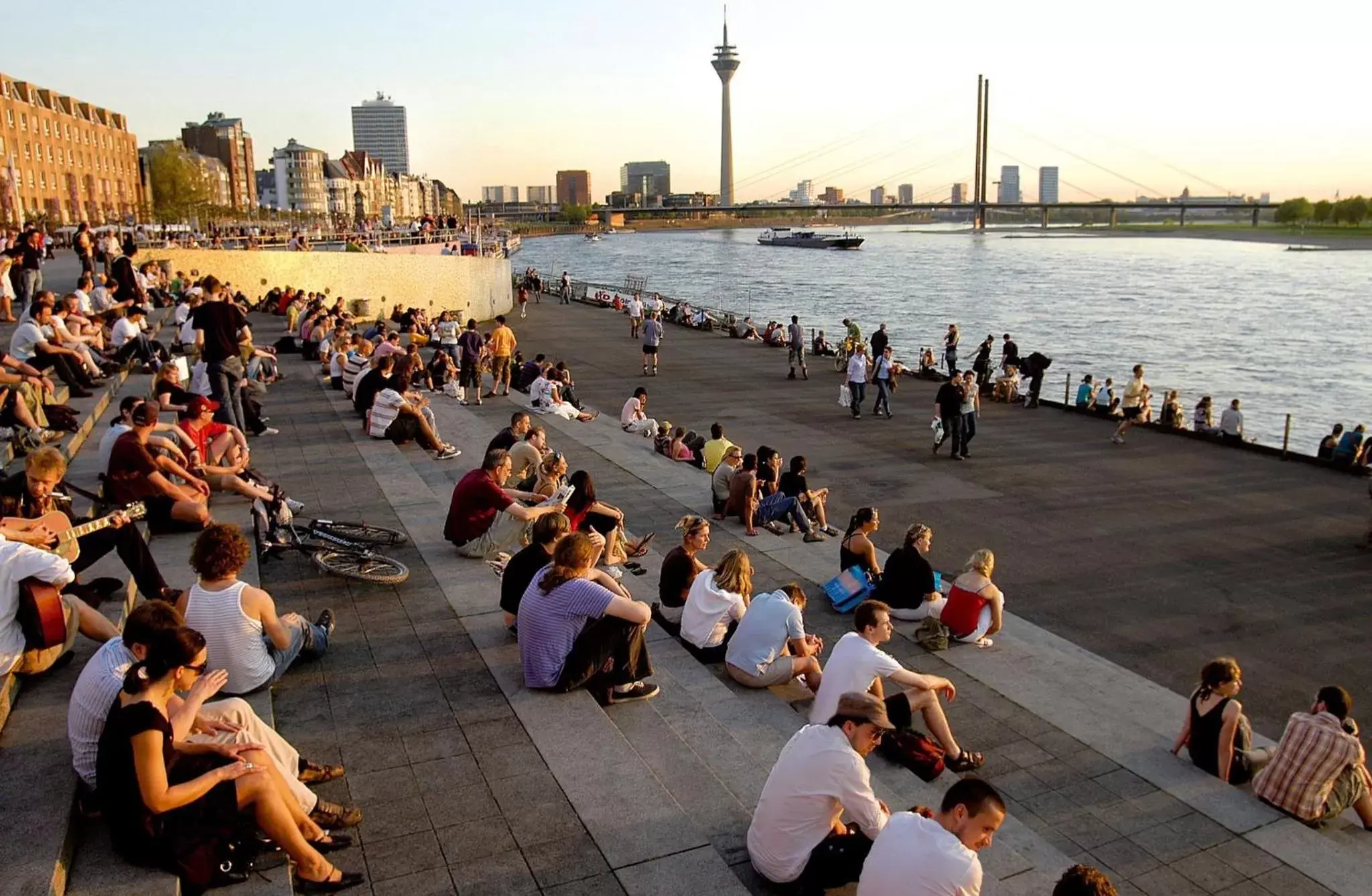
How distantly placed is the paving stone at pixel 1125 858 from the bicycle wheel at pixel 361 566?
5119 mm

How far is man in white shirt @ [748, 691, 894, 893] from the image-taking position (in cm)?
433

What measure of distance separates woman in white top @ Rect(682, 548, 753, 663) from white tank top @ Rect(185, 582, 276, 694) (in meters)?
2.94

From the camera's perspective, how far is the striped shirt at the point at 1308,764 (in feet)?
19.1

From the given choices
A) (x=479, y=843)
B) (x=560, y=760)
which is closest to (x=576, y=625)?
(x=560, y=760)

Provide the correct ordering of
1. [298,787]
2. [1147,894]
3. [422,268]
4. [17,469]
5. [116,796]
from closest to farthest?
[116,796] < [298,787] < [1147,894] < [17,469] < [422,268]

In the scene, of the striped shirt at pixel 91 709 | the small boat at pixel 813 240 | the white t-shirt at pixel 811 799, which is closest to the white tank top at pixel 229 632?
the striped shirt at pixel 91 709

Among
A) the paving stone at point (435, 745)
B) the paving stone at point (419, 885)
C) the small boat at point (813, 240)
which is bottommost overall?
the paving stone at point (419, 885)

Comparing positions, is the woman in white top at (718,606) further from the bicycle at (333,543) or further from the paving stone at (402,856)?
the paving stone at (402,856)

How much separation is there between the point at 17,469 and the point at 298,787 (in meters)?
6.78

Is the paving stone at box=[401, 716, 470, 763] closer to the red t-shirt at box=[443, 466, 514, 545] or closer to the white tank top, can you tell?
the white tank top

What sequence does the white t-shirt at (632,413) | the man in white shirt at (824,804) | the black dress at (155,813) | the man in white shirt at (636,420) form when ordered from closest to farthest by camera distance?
the black dress at (155,813) < the man in white shirt at (824,804) < the man in white shirt at (636,420) < the white t-shirt at (632,413)

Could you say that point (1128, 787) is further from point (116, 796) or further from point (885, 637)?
point (116, 796)

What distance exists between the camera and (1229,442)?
1841 cm

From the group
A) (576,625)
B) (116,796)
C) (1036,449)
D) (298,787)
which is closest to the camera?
(116,796)
